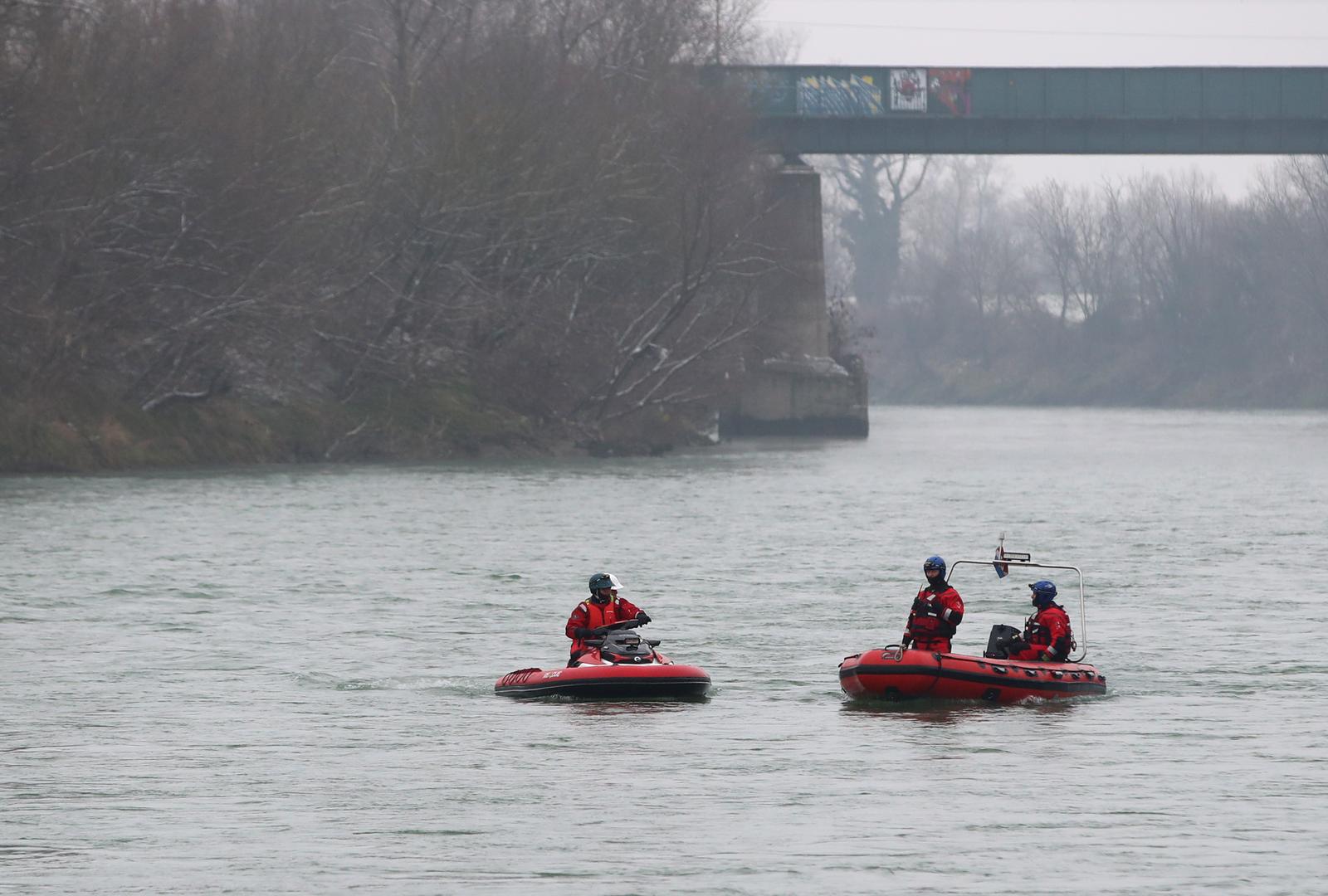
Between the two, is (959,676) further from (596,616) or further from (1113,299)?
(1113,299)

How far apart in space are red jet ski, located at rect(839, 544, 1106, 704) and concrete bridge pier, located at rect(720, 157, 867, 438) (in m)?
57.1

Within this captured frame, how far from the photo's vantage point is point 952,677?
2120 centimetres

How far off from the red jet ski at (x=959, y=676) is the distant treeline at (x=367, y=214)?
3286cm

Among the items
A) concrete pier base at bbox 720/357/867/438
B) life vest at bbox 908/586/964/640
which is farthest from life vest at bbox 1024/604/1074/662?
concrete pier base at bbox 720/357/867/438

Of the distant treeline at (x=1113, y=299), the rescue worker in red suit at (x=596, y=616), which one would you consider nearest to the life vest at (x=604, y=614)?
the rescue worker in red suit at (x=596, y=616)

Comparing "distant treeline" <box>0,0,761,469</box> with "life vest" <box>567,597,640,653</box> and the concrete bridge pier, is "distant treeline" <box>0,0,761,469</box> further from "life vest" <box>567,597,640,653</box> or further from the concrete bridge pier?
"life vest" <box>567,597,640,653</box>

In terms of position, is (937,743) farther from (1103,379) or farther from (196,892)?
(1103,379)

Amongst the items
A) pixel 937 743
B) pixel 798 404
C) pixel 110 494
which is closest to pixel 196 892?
pixel 937 743

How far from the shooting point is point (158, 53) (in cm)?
5362

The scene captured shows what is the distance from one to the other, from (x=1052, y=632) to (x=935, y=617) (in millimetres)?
1151

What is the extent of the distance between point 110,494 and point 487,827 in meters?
31.4

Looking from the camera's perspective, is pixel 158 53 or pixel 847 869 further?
pixel 158 53

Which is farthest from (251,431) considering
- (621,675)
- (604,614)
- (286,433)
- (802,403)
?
(621,675)

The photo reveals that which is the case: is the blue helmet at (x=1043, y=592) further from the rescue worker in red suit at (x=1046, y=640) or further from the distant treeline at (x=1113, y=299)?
the distant treeline at (x=1113, y=299)
